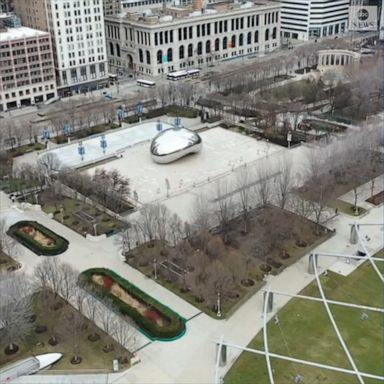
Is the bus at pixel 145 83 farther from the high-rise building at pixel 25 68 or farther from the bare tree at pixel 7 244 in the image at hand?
the bare tree at pixel 7 244

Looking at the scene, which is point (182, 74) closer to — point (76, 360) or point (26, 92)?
point (26, 92)

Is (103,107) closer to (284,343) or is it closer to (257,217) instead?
(257,217)

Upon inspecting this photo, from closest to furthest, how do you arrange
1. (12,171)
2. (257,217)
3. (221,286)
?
(221,286)
(257,217)
(12,171)

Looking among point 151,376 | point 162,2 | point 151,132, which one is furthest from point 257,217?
point 162,2

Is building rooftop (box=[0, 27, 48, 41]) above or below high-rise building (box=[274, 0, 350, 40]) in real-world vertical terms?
above

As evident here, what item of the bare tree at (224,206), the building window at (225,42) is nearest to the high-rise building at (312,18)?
the building window at (225,42)

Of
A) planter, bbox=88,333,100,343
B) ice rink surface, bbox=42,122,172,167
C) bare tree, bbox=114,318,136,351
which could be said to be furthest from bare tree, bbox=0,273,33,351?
ice rink surface, bbox=42,122,172,167

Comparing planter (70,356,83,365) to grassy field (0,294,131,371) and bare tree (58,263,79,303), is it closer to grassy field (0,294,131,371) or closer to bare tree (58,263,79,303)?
grassy field (0,294,131,371)
